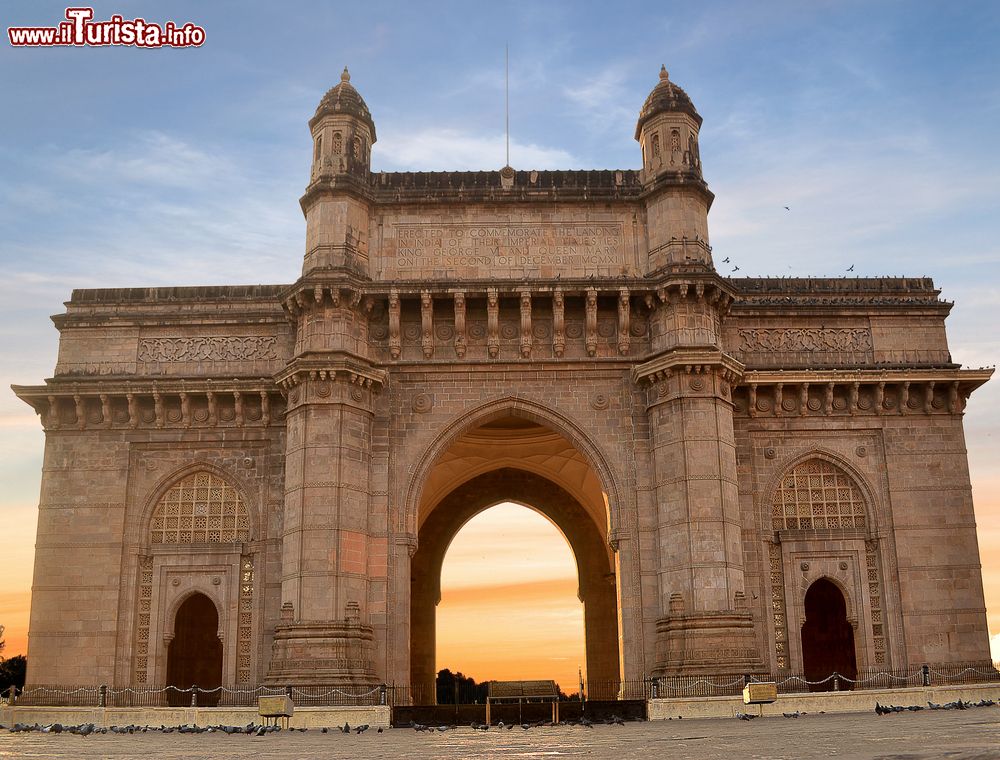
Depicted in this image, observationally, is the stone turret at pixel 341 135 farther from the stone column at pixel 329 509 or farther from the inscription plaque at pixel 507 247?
the stone column at pixel 329 509

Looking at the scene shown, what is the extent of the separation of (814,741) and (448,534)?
24.3 meters

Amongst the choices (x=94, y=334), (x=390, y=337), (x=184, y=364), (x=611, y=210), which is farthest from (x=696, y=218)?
(x=94, y=334)

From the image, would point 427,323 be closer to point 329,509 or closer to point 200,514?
point 329,509

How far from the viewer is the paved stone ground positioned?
9.97 meters

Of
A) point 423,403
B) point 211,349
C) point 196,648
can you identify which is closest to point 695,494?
point 423,403

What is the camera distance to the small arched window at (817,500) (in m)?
26.0

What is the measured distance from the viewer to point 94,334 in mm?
27047

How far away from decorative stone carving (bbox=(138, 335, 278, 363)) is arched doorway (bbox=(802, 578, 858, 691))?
629 inches

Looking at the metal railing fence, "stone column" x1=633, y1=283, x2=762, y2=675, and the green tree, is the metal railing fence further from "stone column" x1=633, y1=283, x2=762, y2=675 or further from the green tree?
the green tree

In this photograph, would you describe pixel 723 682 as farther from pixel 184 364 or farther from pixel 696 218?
pixel 184 364

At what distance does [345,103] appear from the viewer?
26.1 m

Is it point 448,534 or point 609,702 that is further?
point 448,534

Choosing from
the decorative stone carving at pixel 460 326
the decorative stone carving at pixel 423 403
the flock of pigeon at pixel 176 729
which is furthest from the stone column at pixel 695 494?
the flock of pigeon at pixel 176 729

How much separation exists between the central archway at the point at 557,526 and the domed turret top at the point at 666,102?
1283 cm
